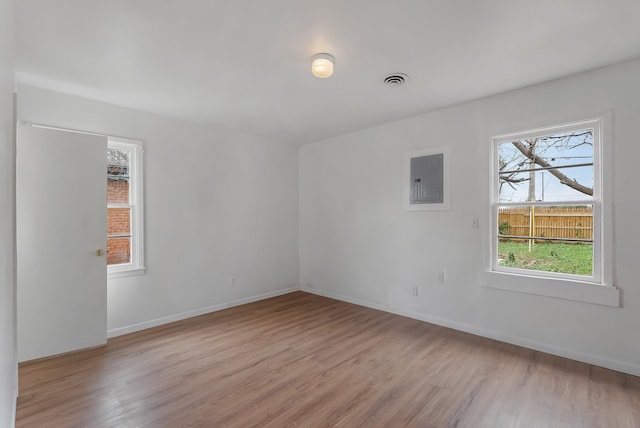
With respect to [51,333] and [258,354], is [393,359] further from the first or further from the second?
[51,333]

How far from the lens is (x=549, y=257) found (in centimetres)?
304

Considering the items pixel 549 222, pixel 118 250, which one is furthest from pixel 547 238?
pixel 118 250

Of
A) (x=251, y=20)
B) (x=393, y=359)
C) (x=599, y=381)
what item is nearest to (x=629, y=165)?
(x=599, y=381)

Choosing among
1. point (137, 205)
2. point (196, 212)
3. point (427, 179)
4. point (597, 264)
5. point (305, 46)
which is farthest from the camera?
point (196, 212)

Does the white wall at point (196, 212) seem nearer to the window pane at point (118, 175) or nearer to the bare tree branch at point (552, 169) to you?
the window pane at point (118, 175)

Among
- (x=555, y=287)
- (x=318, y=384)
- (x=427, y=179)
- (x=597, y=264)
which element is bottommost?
(x=318, y=384)

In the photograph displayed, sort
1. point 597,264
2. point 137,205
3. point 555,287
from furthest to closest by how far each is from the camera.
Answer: point 137,205 → point 555,287 → point 597,264

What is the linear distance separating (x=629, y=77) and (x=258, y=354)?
4135 mm

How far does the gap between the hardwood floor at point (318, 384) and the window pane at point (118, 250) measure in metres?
0.87

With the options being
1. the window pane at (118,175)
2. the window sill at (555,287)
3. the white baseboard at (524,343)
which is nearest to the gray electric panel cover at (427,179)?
the window sill at (555,287)

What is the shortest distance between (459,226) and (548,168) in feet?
3.40

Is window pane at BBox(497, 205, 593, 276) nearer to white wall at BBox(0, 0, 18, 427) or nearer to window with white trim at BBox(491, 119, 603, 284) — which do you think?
window with white trim at BBox(491, 119, 603, 284)

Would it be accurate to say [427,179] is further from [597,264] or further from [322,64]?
[322,64]

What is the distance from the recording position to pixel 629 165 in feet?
8.35
